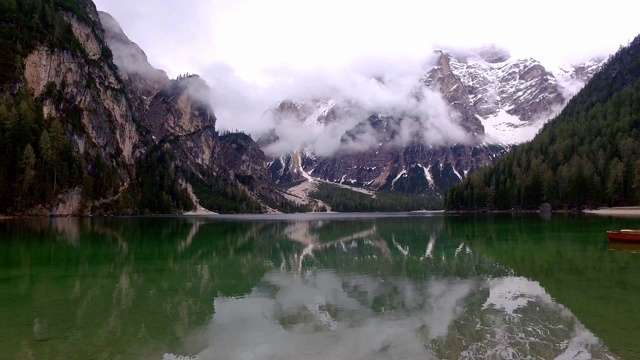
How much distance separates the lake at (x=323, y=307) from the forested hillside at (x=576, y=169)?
355 ft

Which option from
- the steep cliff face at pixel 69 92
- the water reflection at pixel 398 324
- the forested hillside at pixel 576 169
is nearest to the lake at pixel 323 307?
the water reflection at pixel 398 324

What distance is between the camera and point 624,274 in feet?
93.3

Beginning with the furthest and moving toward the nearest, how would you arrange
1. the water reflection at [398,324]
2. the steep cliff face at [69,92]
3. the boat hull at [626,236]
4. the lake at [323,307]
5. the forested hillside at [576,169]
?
the steep cliff face at [69,92]
the forested hillside at [576,169]
the boat hull at [626,236]
the lake at [323,307]
the water reflection at [398,324]

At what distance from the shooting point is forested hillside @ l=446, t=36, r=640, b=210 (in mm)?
132625

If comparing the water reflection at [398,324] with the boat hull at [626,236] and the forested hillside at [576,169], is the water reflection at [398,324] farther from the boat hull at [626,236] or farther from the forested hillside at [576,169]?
the forested hillside at [576,169]

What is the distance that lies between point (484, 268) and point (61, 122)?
554 feet

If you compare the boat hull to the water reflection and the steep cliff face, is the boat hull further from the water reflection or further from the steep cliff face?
the steep cliff face

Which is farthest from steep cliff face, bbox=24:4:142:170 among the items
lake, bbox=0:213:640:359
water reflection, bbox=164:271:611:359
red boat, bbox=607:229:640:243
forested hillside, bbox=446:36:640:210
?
red boat, bbox=607:229:640:243

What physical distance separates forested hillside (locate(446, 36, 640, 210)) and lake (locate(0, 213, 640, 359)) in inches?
4258

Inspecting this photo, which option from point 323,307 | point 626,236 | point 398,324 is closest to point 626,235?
point 626,236

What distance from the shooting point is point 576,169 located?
471 feet

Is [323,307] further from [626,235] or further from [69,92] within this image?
[69,92]

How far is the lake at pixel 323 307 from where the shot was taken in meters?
15.4

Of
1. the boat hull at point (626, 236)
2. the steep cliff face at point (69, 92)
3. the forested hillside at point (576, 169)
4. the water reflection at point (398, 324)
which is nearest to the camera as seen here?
the water reflection at point (398, 324)
